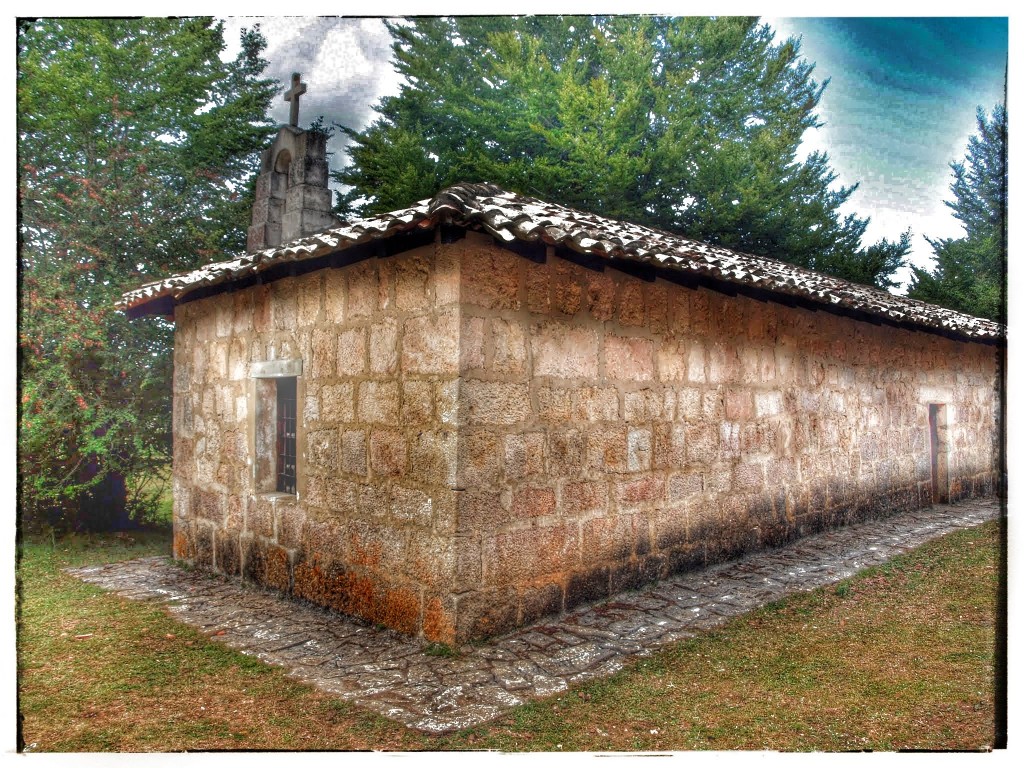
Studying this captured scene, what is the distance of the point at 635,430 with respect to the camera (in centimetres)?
514

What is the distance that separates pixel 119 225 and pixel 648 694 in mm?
7414

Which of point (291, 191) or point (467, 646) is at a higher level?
point (291, 191)

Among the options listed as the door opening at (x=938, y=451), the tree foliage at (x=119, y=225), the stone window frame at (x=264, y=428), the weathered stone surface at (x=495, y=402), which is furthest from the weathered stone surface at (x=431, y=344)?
the door opening at (x=938, y=451)

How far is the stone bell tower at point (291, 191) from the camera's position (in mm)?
6520

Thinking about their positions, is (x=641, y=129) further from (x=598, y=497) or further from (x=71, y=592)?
(x=71, y=592)

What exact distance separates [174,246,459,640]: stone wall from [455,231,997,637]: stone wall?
244 millimetres

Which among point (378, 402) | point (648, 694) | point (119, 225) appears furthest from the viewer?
point (119, 225)

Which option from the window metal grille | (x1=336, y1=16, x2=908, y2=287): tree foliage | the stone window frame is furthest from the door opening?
the stone window frame

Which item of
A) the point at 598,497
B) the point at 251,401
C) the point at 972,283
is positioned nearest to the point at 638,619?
the point at 598,497

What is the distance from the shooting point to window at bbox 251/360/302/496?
18.4 ft

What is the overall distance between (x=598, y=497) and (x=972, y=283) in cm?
452

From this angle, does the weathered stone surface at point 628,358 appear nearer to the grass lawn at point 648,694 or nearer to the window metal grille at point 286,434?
the grass lawn at point 648,694

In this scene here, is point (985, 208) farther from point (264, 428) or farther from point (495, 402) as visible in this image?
point (264, 428)

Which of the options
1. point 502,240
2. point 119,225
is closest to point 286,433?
point 502,240
